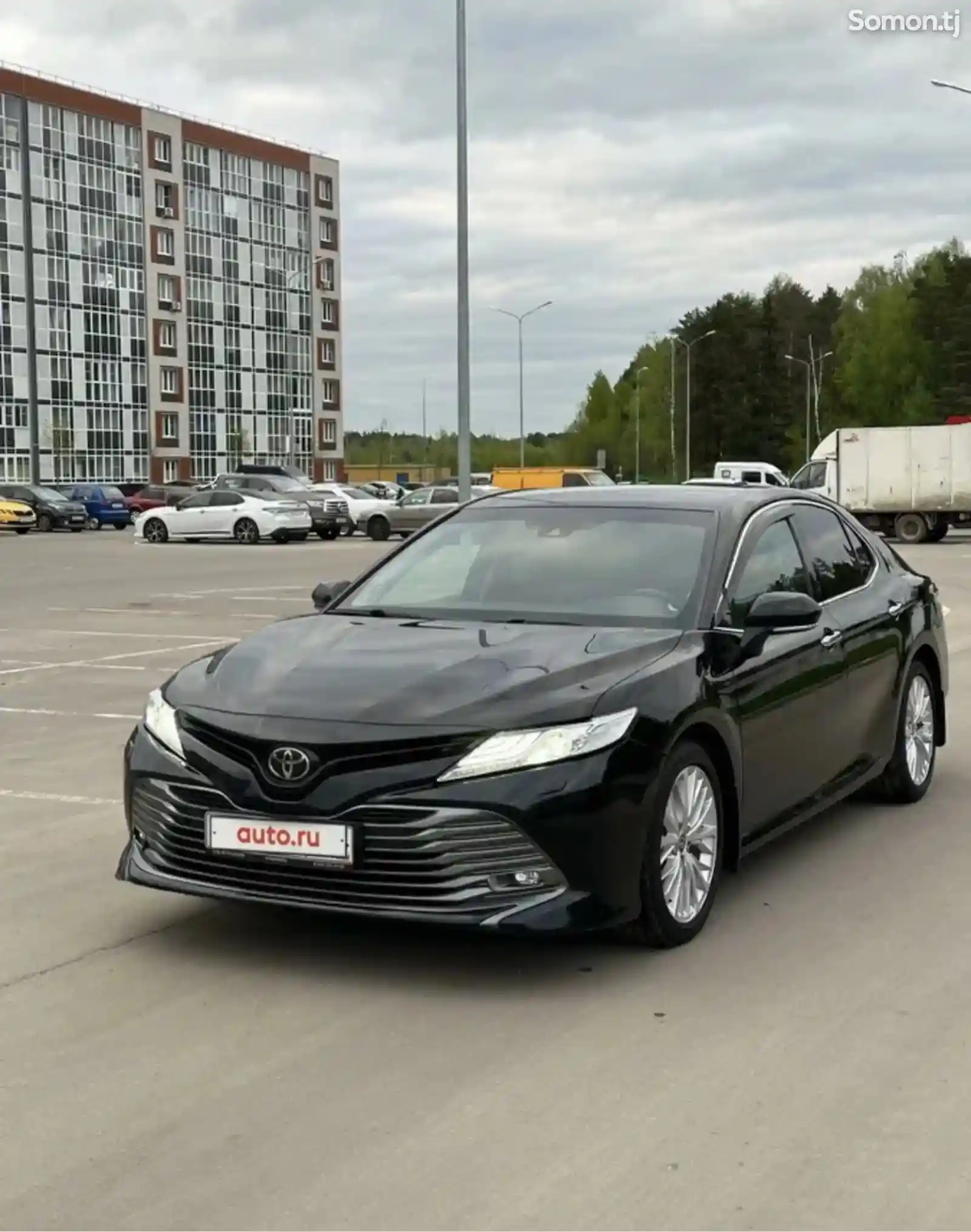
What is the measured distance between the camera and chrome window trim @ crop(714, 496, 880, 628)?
621cm

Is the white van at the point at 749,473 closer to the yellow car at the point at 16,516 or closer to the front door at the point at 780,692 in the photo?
the yellow car at the point at 16,516

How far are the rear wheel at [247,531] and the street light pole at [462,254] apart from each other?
1597cm

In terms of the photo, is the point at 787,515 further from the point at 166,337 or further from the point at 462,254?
the point at 166,337

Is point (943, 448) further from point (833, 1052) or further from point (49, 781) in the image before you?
point (833, 1052)

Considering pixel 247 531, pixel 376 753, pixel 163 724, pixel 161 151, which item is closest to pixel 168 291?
pixel 161 151

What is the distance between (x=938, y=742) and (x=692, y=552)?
2519 millimetres

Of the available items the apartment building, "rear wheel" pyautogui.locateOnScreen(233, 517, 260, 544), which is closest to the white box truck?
"rear wheel" pyautogui.locateOnScreen(233, 517, 260, 544)

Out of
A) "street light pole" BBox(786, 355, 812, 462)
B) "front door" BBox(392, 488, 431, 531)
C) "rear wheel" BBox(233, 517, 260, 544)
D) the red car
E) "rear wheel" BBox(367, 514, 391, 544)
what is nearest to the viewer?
"front door" BBox(392, 488, 431, 531)

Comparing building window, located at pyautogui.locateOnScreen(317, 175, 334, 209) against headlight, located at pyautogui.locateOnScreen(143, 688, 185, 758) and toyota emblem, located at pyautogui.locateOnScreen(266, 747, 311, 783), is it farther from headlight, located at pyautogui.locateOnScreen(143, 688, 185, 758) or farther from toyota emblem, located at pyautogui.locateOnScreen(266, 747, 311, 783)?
toyota emblem, located at pyautogui.locateOnScreen(266, 747, 311, 783)

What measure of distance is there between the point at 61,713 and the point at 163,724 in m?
6.22

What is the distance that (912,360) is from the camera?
105 metres

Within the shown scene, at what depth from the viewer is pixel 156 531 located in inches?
1736

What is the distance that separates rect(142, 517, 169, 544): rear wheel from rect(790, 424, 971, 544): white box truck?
55.5ft

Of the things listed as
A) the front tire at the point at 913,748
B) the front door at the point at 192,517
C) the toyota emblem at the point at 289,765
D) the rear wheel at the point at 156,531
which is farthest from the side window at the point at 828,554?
the rear wheel at the point at 156,531
